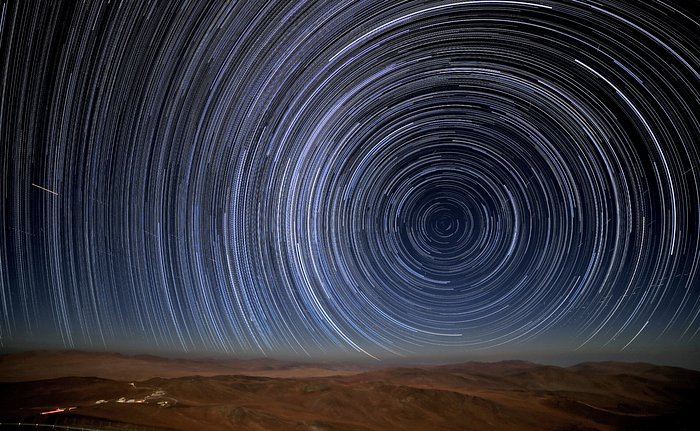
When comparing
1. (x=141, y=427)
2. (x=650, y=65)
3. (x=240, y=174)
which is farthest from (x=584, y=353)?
(x=141, y=427)

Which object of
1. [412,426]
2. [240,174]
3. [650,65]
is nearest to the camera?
→ [650,65]

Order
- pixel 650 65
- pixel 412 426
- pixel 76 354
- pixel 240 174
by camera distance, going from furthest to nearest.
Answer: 1. pixel 76 354
2. pixel 240 174
3. pixel 412 426
4. pixel 650 65

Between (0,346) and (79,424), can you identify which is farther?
(0,346)

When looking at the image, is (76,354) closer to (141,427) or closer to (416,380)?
(141,427)

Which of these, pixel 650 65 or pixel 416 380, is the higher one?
pixel 650 65

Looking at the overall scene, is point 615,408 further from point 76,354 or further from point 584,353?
point 76,354

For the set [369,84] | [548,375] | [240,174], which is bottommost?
[548,375]

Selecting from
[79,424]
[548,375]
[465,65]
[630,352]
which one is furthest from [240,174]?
[630,352]
